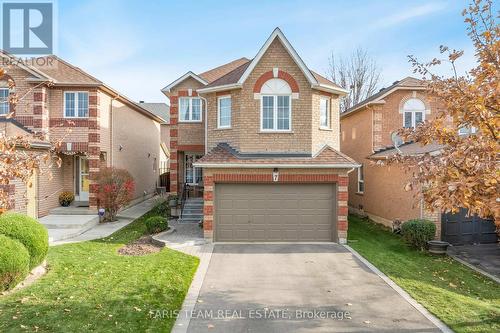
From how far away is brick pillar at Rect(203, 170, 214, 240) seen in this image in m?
13.1

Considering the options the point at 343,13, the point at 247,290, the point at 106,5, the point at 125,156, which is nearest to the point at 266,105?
the point at 343,13

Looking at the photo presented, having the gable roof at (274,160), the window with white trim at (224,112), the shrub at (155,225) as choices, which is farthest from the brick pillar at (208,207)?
the window with white trim at (224,112)

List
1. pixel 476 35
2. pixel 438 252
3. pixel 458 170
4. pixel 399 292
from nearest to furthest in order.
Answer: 1. pixel 458 170
2. pixel 476 35
3. pixel 399 292
4. pixel 438 252

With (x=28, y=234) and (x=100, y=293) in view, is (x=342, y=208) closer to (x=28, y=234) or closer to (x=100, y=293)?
(x=100, y=293)

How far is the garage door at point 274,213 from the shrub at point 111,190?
6.31 metres

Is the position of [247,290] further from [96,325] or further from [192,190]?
[192,190]

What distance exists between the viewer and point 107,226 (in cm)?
1609

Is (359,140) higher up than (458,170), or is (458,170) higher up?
(359,140)

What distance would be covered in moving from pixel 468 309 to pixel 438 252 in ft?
16.8

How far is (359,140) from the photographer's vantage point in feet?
69.3

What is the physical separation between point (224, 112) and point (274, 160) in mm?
3477

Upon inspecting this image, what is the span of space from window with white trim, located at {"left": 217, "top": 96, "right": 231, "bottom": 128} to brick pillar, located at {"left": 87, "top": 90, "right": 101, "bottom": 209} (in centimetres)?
715

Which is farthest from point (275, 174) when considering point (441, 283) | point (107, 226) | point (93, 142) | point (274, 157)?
point (93, 142)

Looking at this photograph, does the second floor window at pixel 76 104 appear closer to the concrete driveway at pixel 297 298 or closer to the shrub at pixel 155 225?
the shrub at pixel 155 225
